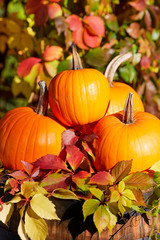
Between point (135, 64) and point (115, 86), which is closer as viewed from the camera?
point (115, 86)

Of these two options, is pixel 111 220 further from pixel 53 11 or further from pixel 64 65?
pixel 53 11

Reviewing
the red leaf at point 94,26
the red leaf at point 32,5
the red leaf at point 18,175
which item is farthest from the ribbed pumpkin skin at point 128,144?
the red leaf at point 32,5

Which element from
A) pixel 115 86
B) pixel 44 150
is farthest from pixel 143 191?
pixel 115 86

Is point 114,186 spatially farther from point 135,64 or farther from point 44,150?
point 135,64

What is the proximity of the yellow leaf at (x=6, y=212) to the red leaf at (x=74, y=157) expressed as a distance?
20cm

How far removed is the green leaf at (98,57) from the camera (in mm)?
1609

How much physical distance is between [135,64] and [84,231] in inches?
45.0

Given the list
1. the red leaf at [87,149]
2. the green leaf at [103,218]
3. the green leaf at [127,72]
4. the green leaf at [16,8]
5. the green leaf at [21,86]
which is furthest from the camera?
the green leaf at [16,8]

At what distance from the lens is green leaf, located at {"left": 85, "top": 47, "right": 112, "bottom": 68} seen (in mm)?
1609

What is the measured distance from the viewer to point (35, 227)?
871 mm

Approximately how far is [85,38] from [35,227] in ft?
3.18

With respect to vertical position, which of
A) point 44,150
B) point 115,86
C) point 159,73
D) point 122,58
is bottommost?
point 159,73

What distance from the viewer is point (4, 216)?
0.91 m

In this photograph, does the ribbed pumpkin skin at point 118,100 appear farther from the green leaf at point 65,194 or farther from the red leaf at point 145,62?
the red leaf at point 145,62
